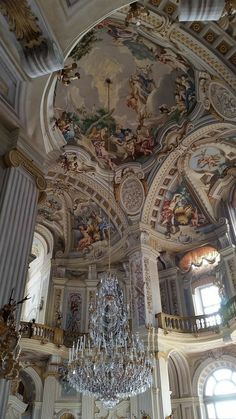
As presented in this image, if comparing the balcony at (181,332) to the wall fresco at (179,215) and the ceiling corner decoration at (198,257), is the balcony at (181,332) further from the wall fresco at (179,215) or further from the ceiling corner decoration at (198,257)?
the wall fresco at (179,215)

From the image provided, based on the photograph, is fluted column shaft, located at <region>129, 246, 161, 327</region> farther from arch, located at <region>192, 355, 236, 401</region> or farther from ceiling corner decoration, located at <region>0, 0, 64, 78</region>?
ceiling corner decoration, located at <region>0, 0, 64, 78</region>

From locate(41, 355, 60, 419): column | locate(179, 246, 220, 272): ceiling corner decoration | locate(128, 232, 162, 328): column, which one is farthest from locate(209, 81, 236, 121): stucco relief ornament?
locate(41, 355, 60, 419): column

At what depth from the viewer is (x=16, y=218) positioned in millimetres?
5500

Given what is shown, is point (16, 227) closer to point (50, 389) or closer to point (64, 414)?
point (50, 389)

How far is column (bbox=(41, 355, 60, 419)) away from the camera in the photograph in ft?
41.5

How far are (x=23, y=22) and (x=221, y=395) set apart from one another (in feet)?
43.4

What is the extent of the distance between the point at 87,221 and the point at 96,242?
1.05m

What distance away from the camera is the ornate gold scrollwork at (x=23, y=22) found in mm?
5555

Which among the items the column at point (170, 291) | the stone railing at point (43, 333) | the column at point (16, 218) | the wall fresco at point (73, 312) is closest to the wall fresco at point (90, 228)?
the wall fresco at point (73, 312)

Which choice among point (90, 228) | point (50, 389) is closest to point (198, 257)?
point (90, 228)

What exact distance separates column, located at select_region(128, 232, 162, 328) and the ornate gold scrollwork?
31.8ft

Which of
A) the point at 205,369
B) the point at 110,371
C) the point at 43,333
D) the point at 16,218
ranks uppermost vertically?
the point at 43,333

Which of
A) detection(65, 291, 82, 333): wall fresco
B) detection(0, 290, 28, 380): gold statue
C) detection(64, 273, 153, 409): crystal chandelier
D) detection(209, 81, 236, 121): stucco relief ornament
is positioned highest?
detection(209, 81, 236, 121): stucco relief ornament

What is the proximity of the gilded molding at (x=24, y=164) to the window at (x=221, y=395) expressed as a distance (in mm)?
10884
